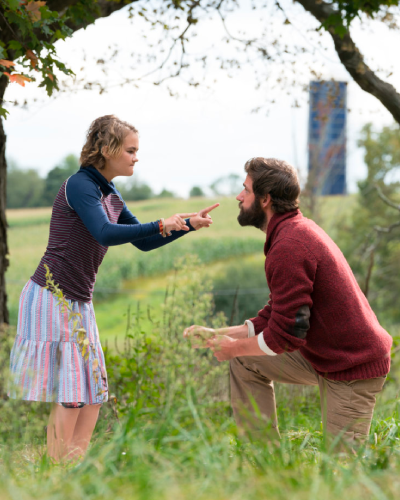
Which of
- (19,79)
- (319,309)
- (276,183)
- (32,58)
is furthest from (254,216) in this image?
(32,58)

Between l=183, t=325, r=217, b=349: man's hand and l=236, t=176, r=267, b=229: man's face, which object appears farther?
l=236, t=176, r=267, b=229: man's face

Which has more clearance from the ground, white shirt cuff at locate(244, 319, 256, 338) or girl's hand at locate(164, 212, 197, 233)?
girl's hand at locate(164, 212, 197, 233)

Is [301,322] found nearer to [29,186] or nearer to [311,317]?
[311,317]

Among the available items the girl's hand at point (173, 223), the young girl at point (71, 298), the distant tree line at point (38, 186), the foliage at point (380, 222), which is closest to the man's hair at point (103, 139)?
the young girl at point (71, 298)

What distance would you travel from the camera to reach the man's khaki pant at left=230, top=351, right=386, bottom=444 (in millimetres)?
2426

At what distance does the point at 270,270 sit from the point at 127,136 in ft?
3.09

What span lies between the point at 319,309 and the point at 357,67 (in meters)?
2.68

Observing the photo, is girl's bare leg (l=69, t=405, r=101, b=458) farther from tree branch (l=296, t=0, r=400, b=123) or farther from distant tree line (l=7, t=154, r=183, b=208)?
distant tree line (l=7, t=154, r=183, b=208)

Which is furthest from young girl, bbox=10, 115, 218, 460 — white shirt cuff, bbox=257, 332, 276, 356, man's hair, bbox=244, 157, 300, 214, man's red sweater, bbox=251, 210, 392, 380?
white shirt cuff, bbox=257, 332, 276, 356

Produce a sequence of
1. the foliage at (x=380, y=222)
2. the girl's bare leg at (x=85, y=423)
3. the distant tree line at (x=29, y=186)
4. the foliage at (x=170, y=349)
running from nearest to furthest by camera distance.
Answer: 1. the girl's bare leg at (x=85, y=423)
2. the foliage at (x=170, y=349)
3. the foliage at (x=380, y=222)
4. the distant tree line at (x=29, y=186)

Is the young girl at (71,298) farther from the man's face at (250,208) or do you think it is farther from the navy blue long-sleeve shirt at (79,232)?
the man's face at (250,208)

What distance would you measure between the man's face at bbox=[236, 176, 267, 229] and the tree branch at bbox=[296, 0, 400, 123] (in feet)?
7.40

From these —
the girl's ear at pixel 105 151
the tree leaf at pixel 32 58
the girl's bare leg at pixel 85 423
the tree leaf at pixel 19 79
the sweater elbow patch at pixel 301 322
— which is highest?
the tree leaf at pixel 32 58

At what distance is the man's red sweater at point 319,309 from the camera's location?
89.4 inches
